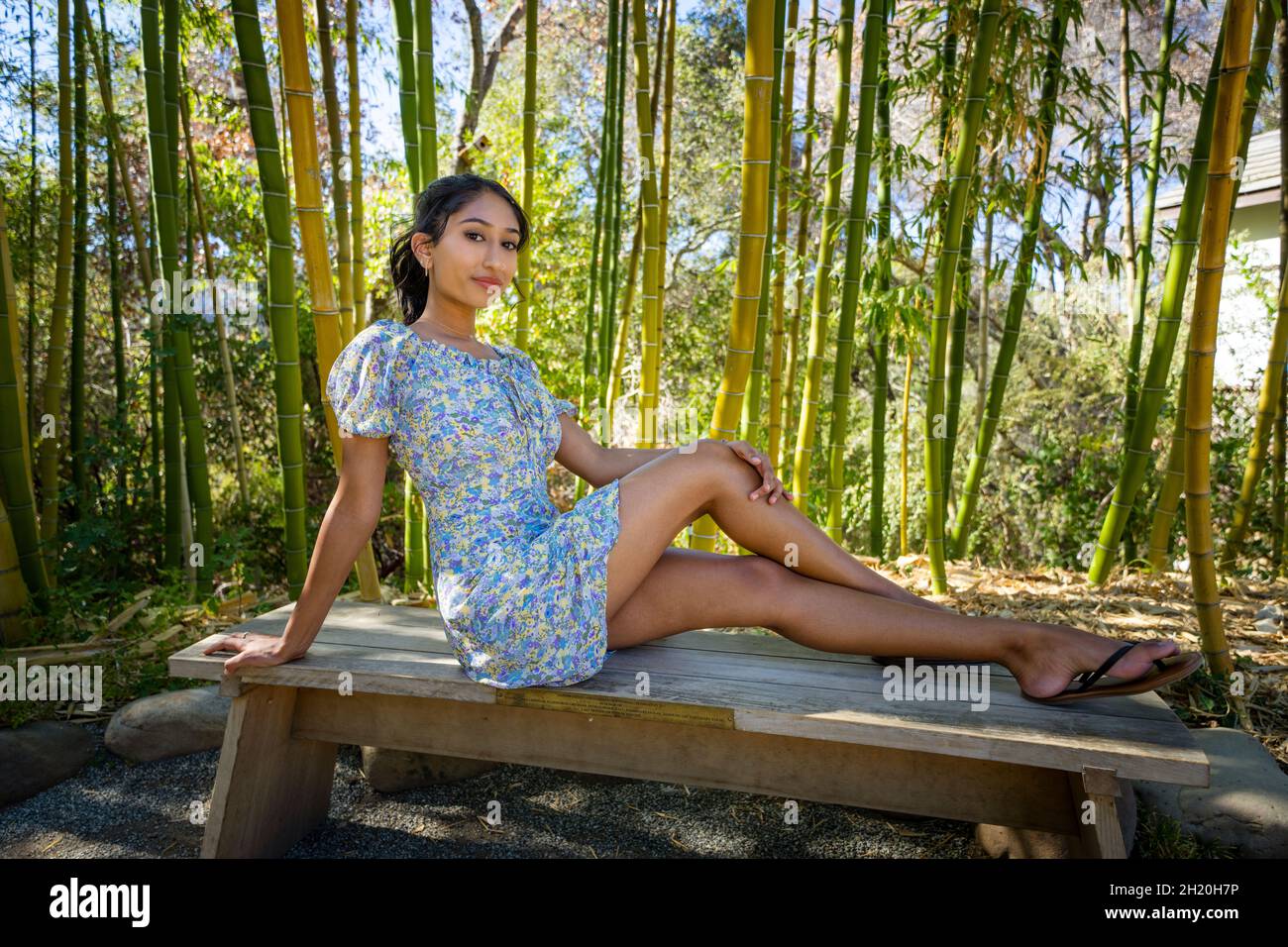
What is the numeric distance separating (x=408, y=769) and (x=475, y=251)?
50.9 inches

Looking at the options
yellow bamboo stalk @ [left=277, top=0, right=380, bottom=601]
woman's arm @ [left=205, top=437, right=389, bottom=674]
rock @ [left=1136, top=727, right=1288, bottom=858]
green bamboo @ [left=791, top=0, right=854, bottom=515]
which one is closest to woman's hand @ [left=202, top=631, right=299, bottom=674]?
woman's arm @ [left=205, top=437, right=389, bottom=674]

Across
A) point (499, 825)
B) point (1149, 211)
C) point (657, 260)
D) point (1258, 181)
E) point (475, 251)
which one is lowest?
point (499, 825)

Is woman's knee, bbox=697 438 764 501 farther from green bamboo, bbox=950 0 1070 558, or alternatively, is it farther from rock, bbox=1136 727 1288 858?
green bamboo, bbox=950 0 1070 558

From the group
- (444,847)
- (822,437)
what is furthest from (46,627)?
(822,437)

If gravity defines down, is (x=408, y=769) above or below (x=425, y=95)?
below

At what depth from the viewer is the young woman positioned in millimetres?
1599

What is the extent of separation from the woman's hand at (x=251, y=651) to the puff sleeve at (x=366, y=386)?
0.43m

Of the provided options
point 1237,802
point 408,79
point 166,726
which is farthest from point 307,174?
point 1237,802

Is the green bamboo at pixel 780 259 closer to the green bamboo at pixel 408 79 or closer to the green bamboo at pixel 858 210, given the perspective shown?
the green bamboo at pixel 858 210

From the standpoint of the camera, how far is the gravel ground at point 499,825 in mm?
1982

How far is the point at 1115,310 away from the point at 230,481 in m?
6.10

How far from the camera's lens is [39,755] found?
229 centimetres

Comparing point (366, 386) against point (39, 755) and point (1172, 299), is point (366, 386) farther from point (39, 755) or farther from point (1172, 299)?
point (1172, 299)
